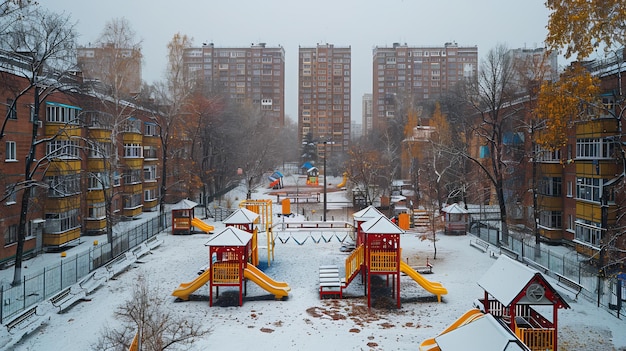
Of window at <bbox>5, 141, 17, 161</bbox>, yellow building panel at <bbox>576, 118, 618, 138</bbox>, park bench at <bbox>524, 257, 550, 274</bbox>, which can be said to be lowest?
park bench at <bbox>524, 257, 550, 274</bbox>

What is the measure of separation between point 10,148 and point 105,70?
7.90 metres

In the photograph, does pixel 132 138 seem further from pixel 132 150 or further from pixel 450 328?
pixel 450 328

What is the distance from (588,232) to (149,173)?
34.6 meters

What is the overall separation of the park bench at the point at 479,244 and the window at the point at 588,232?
4.92m

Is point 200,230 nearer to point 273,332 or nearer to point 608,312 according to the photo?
point 273,332

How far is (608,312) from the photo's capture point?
17.6 metres

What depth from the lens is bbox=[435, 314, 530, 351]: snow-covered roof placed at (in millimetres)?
9180

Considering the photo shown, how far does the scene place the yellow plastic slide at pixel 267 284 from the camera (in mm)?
19781

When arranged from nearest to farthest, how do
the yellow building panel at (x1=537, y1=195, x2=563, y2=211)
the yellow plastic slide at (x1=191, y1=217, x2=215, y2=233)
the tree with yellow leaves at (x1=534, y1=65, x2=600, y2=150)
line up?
the tree with yellow leaves at (x1=534, y1=65, x2=600, y2=150) < the yellow building panel at (x1=537, y1=195, x2=563, y2=211) < the yellow plastic slide at (x1=191, y1=217, x2=215, y2=233)

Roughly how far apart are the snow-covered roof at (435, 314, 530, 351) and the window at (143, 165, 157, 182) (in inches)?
1466

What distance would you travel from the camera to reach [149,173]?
44219 millimetres

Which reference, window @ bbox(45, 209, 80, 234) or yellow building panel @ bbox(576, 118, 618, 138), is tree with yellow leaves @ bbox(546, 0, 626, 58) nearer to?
yellow building panel @ bbox(576, 118, 618, 138)

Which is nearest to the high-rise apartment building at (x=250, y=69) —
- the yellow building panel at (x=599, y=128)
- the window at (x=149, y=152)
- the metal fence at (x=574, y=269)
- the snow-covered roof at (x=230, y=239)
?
the window at (x=149, y=152)

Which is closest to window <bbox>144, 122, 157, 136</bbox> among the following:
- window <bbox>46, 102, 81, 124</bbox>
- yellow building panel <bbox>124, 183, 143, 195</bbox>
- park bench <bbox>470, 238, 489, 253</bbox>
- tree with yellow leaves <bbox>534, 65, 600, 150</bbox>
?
yellow building panel <bbox>124, 183, 143, 195</bbox>
